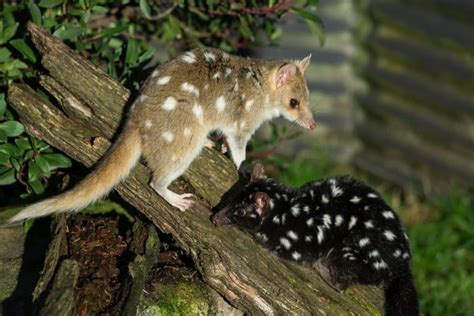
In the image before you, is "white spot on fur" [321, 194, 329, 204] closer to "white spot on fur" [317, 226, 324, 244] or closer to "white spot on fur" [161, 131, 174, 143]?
"white spot on fur" [317, 226, 324, 244]

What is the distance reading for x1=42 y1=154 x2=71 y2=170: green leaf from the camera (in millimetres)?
5406

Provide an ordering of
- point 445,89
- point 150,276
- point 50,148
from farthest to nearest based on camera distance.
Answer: point 445,89, point 50,148, point 150,276

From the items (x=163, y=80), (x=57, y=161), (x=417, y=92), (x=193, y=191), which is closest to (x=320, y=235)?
(x=193, y=191)

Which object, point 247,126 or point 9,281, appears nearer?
point 9,281

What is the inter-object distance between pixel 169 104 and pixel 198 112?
230mm

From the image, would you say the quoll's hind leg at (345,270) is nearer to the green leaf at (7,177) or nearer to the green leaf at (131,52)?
the green leaf at (131,52)

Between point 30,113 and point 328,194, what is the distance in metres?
1.87

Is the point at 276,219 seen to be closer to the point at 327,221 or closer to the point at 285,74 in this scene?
the point at 327,221

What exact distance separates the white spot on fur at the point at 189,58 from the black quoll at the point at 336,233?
75 cm

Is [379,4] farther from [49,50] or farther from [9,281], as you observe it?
[9,281]

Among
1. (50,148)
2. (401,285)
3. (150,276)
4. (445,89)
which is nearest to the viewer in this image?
(150,276)

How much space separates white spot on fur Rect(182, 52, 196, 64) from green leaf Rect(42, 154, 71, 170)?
0.97 meters

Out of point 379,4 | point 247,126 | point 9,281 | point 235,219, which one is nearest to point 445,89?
point 379,4

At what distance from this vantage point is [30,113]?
525 cm
